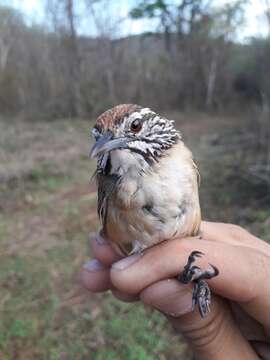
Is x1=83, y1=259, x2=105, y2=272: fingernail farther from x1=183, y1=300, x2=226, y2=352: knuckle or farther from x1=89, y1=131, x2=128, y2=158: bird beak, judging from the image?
x1=89, y1=131, x2=128, y2=158: bird beak

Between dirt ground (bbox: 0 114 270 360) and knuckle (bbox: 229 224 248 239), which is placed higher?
knuckle (bbox: 229 224 248 239)

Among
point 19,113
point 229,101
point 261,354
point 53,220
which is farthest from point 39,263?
point 229,101

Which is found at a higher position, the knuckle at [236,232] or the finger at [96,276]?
the knuckle at [236,232]

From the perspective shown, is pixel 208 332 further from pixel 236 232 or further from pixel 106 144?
pixel 106 144

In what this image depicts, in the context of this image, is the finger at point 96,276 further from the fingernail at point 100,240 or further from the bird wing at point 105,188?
the bird wing at point 105,188

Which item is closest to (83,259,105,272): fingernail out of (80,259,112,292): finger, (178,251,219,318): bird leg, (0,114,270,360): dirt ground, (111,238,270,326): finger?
(80,259,112,292): finger

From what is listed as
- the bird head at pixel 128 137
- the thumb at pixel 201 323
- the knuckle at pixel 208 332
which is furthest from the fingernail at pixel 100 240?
the knuckle at pixel 208 332
